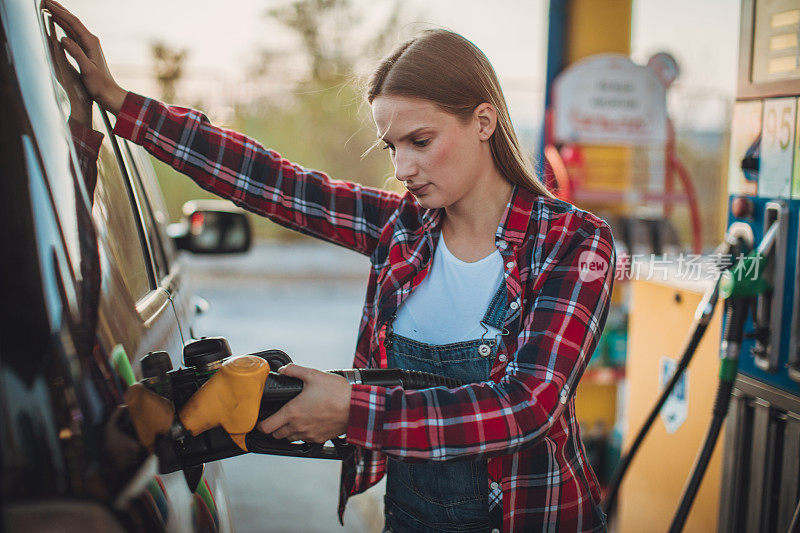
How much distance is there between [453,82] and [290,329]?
21.9 ft

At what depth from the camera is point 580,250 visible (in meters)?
1.52

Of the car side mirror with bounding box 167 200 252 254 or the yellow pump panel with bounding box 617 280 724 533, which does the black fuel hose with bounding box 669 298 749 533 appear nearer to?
the yellow pump panel with bounding box 617 280 724 533

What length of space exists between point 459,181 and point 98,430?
3.41ft

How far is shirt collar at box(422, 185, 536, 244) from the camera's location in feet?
5.40

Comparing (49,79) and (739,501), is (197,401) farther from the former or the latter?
(739,501)

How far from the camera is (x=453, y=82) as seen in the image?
5.30 feet

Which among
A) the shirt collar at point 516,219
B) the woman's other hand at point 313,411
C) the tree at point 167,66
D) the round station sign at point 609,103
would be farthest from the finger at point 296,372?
the tree at point 167,66

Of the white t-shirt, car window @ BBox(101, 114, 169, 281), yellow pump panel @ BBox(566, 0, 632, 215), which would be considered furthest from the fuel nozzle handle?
yellow pump panel @ BBox(566, 0, 632, 215)

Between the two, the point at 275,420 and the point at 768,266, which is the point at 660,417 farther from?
the point at 275,420

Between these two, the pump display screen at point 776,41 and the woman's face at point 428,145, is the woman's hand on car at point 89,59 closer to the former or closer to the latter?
the woman's face at point 428,145

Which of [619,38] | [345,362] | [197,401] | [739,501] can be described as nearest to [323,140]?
[345,362]

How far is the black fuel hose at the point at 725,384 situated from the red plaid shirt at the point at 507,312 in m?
0.74

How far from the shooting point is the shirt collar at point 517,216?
1.64 metres

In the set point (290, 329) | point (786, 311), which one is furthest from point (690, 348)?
point (290, 329)
